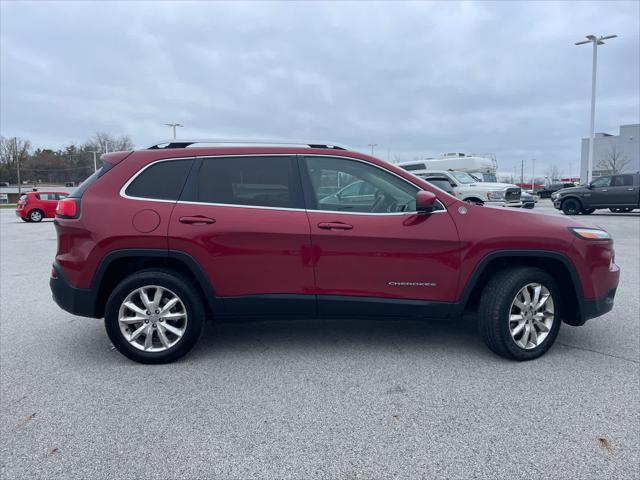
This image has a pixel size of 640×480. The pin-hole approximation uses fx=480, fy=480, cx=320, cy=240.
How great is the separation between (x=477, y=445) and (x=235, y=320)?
2.08 m

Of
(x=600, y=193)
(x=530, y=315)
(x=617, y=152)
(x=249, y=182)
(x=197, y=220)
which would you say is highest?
(x=617, y=152)

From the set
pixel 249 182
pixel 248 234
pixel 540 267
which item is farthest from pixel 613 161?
pixel 248 234

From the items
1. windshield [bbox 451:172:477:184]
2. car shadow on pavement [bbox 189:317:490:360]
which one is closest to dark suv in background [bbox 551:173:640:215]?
windshield [bbox 451:172:477:184]

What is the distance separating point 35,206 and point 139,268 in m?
24.3

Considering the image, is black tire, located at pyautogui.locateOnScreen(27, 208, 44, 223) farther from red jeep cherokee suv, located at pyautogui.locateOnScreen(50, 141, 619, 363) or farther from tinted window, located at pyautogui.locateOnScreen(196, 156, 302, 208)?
tinted window, located at pyautogui.locateOnScreen(196, 156, 302, 208)

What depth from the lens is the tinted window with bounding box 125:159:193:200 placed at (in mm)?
3868

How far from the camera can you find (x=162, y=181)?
3908 mm

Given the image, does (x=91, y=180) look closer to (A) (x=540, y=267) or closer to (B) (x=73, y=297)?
(B) (x=73, y=297)

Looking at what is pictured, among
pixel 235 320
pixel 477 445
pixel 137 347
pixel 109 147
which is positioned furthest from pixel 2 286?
pixel 109 147

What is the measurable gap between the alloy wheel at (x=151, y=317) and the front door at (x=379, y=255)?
115 centimetres

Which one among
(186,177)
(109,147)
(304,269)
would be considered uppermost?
(109,147)

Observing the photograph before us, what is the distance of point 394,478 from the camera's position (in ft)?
7.80

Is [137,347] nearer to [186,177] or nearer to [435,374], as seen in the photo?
[186,177]

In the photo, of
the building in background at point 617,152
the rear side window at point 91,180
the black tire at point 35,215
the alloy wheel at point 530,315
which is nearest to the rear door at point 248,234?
the rear side window at point 91,180
